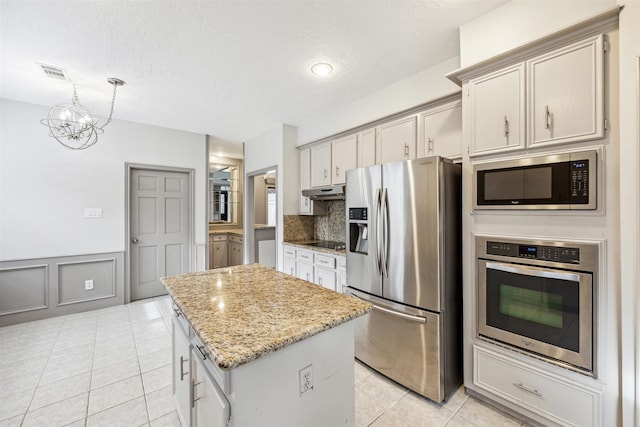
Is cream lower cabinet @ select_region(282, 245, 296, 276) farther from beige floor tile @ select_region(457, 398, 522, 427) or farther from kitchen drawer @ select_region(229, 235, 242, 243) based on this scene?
beige floor tile @ select_region(457, 398, 522, 427)

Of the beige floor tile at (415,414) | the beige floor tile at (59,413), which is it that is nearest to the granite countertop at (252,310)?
the beige floor tile at (415,414)

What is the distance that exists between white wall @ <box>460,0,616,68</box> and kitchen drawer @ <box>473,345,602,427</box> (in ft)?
6.45

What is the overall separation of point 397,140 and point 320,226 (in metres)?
1.90

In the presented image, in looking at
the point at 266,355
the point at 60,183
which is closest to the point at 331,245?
the point at 266,355

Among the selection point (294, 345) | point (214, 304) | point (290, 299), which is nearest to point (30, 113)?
point (214, 304)

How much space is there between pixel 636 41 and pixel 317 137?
2.89 m

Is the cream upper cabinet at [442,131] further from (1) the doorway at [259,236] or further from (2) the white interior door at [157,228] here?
(2) the white interior door at [157,228]

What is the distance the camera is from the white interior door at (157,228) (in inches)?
161

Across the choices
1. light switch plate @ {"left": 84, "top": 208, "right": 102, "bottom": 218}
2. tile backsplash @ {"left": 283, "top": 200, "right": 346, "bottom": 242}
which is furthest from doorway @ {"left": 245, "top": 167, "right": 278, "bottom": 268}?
light switch plate @ {"left": 84, "top": 208, "right": 102, "bottom": 218}

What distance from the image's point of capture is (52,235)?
3.42 m

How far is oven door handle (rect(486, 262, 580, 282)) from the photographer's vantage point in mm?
1492

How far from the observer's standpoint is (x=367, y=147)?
3109mm

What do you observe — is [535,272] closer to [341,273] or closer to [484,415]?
[484,415]

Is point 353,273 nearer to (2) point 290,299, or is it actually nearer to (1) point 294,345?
(2) point 290,299
